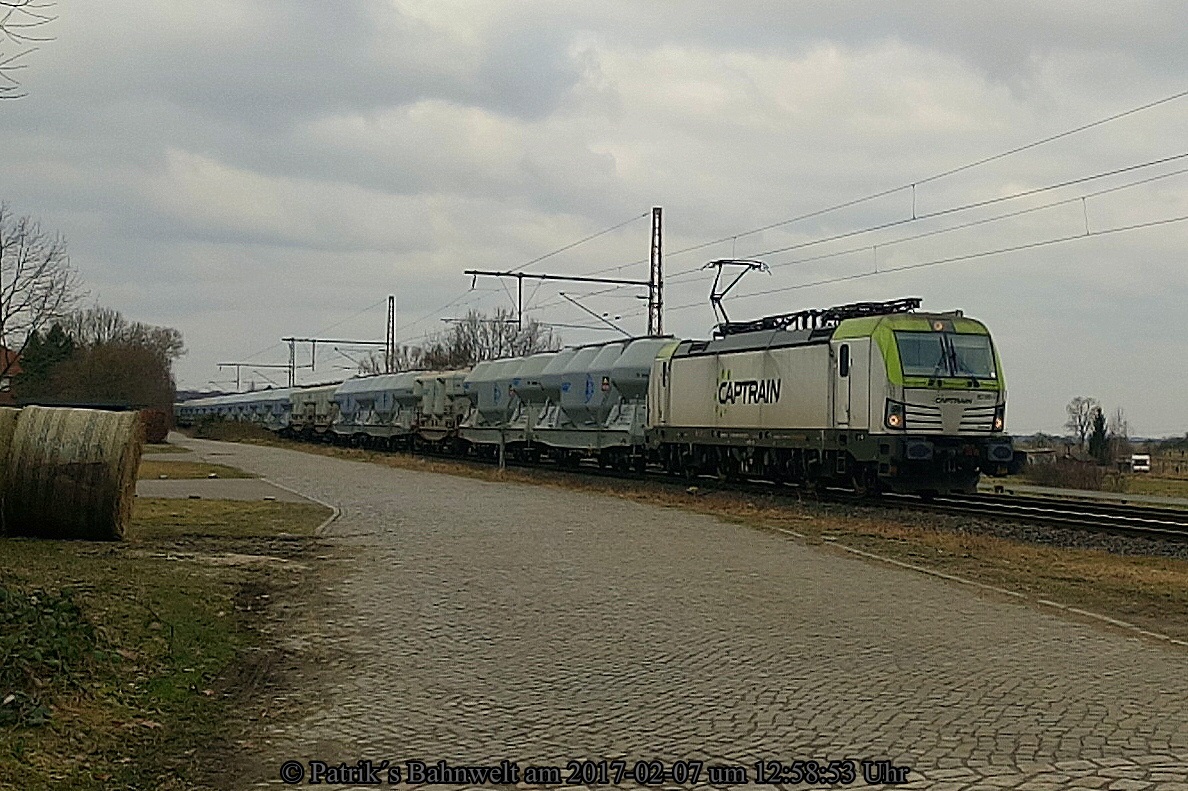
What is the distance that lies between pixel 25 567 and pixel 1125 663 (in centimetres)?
940

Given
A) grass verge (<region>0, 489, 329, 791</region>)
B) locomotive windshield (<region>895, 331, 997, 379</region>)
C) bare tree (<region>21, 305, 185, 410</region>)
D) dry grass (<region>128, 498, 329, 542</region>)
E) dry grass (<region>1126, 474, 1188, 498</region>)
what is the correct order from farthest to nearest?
bare tree (<region>21, 305, 185, 410</region>) → dry grass (<region>1126, 474, 1188, 498</region>) → locomotive windshield (<region>895, 331, 997, 379</region>) → dry grass (<region>128, 498, 329, 542</region>) → grass verge (<region>0, 489, 329, 791</region>)

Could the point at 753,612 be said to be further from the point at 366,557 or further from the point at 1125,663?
the point at 366,557

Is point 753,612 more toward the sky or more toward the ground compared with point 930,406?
more toward the ground

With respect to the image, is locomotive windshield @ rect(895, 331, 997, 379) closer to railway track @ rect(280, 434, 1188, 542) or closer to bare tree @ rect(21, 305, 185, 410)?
railway track @ rect(280, 434, 1188, 542)

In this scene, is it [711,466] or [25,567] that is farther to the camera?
[711,466]

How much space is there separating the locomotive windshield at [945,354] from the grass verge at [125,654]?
436 inches

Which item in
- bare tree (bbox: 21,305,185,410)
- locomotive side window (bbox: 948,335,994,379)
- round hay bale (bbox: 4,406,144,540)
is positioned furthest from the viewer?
bare tree (bbox: 21,305,185,410)

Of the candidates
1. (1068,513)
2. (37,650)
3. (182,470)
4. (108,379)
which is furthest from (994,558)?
(108,379)

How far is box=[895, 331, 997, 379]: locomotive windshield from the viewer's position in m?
20.5

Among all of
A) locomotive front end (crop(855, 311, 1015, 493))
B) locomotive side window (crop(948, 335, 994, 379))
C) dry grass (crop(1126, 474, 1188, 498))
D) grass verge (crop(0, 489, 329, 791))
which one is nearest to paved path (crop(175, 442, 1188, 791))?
grass verge (crop(0, 489, 329, 791))

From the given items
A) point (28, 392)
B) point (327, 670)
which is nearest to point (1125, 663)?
point (327, 670)

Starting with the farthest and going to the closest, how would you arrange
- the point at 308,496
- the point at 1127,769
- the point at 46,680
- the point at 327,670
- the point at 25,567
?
1. the point at 308,496
2. the point at 25,567
3. the point at 327,670
4. the point at 46,680
5. the point at 1127,769

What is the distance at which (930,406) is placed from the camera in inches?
808

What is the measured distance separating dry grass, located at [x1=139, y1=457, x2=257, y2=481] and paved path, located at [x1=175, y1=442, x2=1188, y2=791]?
1755 cm
